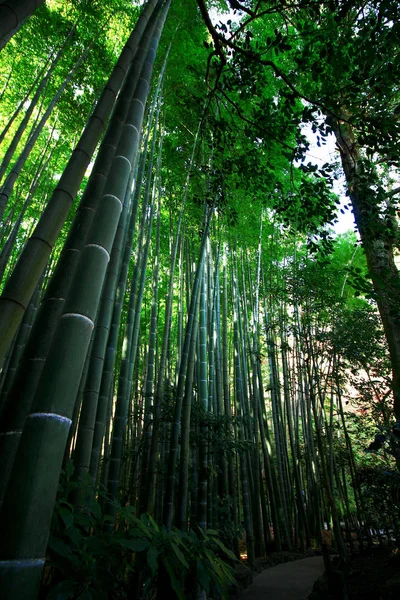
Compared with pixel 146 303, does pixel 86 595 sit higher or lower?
lower

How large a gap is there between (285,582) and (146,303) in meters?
5.43

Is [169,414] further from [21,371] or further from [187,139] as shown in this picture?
[187,139]

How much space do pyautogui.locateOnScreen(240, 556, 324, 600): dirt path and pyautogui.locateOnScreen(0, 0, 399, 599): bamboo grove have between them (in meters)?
0.43

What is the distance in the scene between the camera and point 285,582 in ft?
12.7

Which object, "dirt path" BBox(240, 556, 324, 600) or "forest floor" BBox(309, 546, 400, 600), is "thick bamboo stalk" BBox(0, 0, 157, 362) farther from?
"dirt path" BBox(240, 556, 324, 600)

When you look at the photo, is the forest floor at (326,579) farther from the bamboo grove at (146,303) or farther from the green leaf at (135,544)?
the green leaf at (135,544)

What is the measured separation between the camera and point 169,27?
430cm

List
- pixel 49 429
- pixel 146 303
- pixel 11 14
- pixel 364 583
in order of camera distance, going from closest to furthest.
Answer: pixel 49 429
pixel 11 14
pixel 364 583
pixel 146 303

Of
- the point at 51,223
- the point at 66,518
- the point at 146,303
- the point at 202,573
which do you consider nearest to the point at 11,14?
the point at 51,223

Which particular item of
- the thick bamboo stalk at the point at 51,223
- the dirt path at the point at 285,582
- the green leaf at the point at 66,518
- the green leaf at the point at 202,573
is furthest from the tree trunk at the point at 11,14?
the dirt path at the point at 285,582

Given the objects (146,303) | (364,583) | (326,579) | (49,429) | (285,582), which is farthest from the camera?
(146,303)

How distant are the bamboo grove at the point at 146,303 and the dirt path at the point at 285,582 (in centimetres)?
43

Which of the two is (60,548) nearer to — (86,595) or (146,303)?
(86,595)

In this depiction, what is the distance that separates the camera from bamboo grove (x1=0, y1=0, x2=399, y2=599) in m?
0.95
